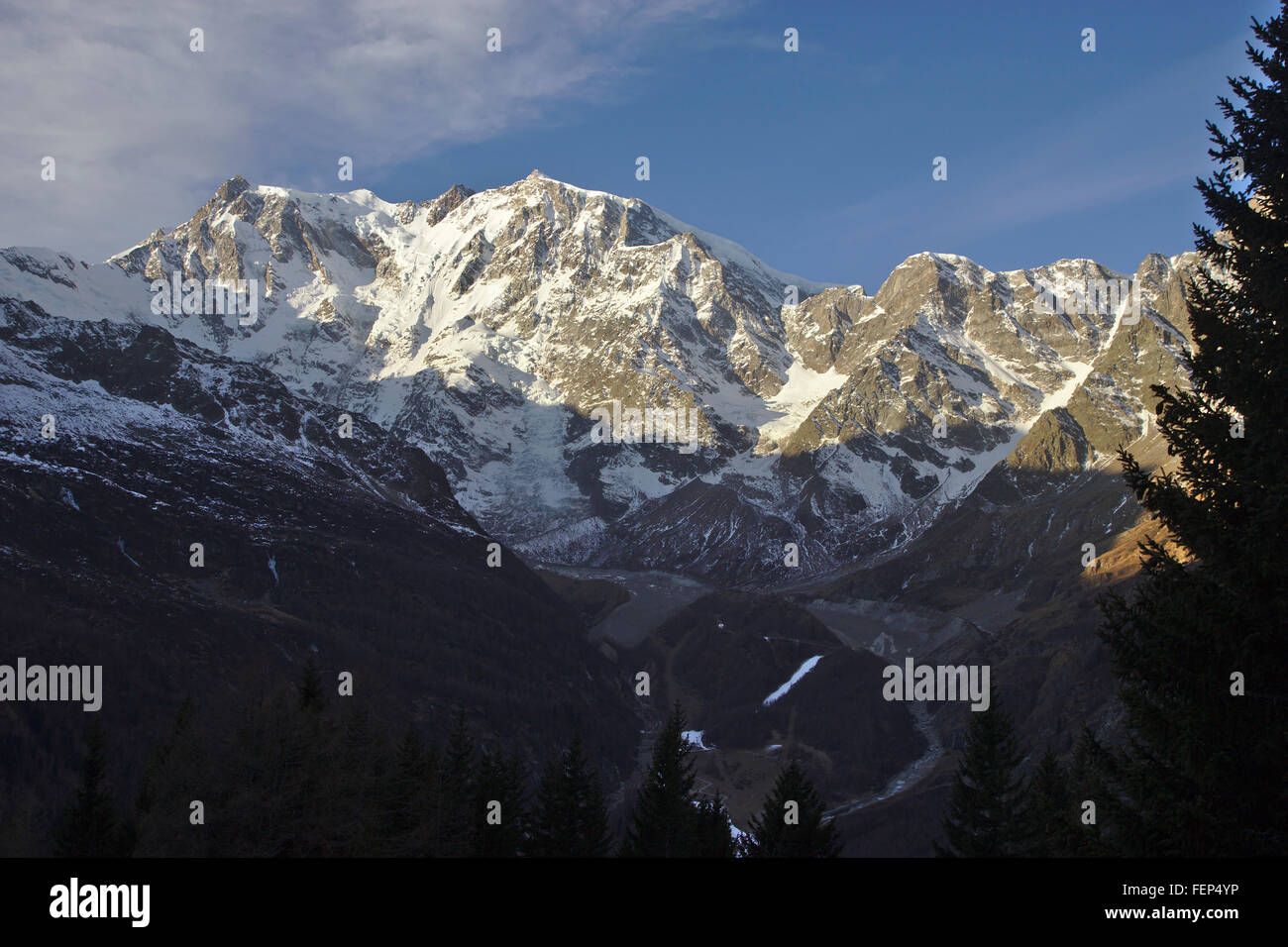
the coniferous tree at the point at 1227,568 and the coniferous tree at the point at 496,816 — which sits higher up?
the coniferous tree at the point at 1227,568

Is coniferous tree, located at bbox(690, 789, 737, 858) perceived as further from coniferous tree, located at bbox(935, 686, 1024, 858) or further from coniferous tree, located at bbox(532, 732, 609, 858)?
coniferous tree, located at bbox(935, 686, 1024, 858)

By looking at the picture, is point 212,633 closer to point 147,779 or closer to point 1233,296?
point 147,779

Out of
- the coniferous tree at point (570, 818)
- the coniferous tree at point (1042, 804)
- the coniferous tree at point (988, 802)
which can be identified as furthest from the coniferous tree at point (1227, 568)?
the coniferous tree at point (570, 818)

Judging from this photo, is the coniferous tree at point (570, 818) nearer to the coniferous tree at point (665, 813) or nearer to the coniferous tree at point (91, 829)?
the coniferous tree at point (665, 813)

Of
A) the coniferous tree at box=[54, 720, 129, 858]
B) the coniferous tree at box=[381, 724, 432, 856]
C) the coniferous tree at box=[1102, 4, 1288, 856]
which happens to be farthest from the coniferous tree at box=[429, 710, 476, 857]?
the coniferous tree at box=[1102, 4, 1288, 856]
